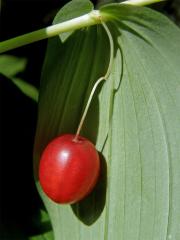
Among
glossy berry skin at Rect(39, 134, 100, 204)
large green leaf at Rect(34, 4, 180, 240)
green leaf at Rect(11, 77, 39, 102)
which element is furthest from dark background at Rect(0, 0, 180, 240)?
glossy berry skin at Rect(39, 134, 100, 204)

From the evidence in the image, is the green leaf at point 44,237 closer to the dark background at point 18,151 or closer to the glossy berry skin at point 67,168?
the dark background at point 18,151

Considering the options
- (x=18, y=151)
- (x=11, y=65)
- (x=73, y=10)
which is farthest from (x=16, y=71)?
(x=73, y=10)

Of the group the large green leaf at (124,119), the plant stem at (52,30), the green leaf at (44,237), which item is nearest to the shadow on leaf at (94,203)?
the large green leaf at (124,119)

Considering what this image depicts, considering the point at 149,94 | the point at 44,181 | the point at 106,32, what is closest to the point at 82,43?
the point at 106,32

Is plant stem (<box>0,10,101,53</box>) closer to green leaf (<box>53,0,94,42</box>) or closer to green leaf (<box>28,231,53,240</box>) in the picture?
green leaf (<box>53,0,94,42</box>)

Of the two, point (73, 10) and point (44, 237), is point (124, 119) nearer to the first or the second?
point (73, 10)

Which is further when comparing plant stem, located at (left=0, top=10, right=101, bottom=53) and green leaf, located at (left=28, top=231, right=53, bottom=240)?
green leaf, located at (left=28, top=231, right=53, bottom=240)
